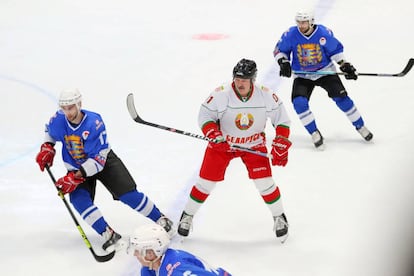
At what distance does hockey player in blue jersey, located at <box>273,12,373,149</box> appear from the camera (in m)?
4.91

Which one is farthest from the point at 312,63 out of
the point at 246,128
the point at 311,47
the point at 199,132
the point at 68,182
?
the point at 68,182

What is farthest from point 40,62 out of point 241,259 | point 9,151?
point 241,259

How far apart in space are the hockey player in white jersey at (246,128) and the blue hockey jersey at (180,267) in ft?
3.47

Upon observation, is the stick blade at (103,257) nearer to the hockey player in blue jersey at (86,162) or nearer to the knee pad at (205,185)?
the hockey player in blue jersey at (86,162)

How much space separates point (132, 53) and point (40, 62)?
0.76 meters

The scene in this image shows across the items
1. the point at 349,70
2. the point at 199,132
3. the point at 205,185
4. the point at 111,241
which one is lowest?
the point at 111,241

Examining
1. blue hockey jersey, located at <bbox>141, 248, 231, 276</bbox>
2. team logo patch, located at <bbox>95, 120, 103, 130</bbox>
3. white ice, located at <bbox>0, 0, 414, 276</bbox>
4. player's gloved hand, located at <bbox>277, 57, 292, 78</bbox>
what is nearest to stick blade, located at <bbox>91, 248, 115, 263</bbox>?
white ice, located at <bbox>0, 0, 414, 276</bbox>

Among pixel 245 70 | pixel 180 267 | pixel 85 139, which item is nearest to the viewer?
pixel 180 267

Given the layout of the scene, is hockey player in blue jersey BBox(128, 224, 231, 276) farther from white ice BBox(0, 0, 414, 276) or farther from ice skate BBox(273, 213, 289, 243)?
ice skate BBox(273, 213, 289, 243)

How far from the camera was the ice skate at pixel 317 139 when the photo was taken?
512 centimetres

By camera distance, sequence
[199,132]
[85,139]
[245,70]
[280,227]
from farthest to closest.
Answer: [199,132] → [280,227] → [85,139] → [245,70]

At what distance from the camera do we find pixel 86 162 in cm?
382

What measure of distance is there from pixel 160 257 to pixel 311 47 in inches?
96.8

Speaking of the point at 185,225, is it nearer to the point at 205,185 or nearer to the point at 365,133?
the point at 205,185
